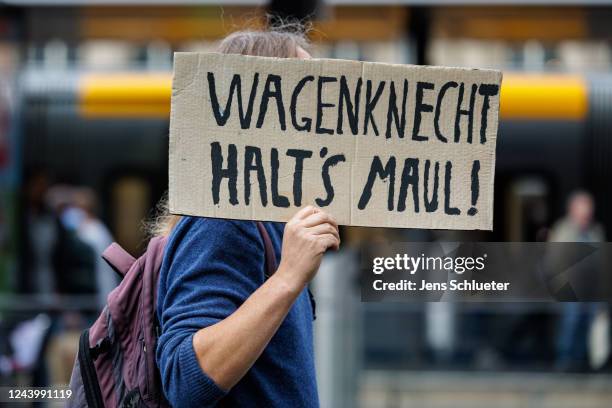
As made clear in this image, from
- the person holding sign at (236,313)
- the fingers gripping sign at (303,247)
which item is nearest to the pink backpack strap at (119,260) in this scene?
the person holding sign at (236,313)

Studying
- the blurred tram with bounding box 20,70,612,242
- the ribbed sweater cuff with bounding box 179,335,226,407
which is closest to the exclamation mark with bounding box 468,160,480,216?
the ribbed sweater cuff with bounding box 179,335,226,407

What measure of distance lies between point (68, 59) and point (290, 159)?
1030 centimetres

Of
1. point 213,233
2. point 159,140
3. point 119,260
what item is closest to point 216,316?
point 213,233

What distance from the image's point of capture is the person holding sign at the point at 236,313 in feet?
6.28

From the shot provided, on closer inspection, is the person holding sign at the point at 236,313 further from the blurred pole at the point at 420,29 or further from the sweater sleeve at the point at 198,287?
the blurred pole at the point at 420,29

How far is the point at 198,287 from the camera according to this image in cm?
197

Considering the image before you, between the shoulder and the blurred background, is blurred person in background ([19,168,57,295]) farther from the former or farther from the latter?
the shoulder

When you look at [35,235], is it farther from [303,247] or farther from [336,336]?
[303,247]

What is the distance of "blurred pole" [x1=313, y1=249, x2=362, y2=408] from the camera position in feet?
18.8

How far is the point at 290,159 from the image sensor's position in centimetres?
208

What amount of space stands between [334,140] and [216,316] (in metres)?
0.40

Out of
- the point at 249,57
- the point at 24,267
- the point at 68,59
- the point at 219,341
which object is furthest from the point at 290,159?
the point at 68,59

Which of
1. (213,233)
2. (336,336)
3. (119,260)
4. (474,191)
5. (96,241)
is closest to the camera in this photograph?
(213,233)

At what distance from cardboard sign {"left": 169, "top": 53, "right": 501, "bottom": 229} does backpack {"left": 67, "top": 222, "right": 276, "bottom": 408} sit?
0.13 meters
